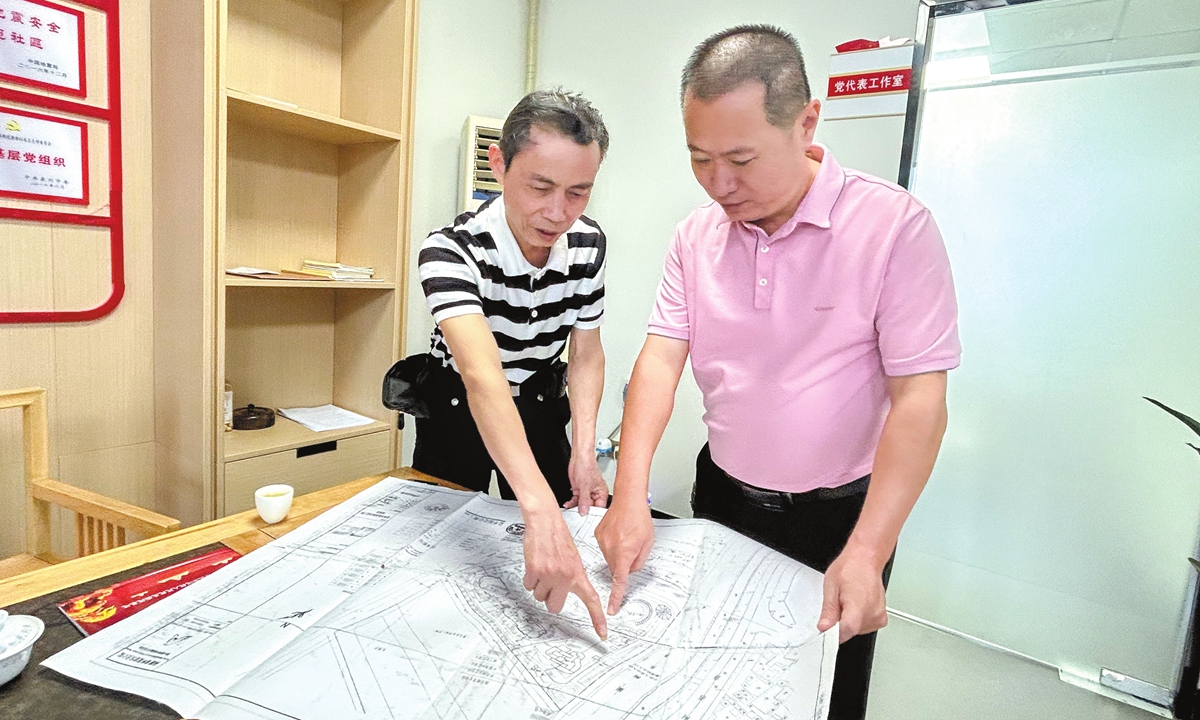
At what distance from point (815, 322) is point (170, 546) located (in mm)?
1064

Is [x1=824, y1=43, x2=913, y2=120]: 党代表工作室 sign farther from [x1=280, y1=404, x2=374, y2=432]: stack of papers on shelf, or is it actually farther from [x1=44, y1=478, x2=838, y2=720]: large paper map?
[x1=280, y1=404, x2=374, y2=432]: stack of papers on shelf

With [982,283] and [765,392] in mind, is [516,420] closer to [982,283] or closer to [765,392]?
[765,392]

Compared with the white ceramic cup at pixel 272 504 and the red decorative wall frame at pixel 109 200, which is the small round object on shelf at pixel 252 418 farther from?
the white ceramic cup at pixel 272 504

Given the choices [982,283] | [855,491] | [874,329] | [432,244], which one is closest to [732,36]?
[874,329]

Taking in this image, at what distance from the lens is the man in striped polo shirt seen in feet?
3.32

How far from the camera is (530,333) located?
1394mm

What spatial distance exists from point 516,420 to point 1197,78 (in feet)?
6.59

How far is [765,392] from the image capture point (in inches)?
44.4

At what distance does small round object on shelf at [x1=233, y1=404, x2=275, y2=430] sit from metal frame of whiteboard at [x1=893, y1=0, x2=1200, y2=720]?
7.17 ft

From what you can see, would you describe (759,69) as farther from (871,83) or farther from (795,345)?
(871,83)

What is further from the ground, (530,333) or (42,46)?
(42,46)

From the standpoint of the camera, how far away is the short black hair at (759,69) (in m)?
0.90

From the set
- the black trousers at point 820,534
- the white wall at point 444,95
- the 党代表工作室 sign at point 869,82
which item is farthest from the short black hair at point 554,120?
the white wall at point 444,95

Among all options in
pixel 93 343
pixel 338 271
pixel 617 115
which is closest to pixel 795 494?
pixel 338 271
